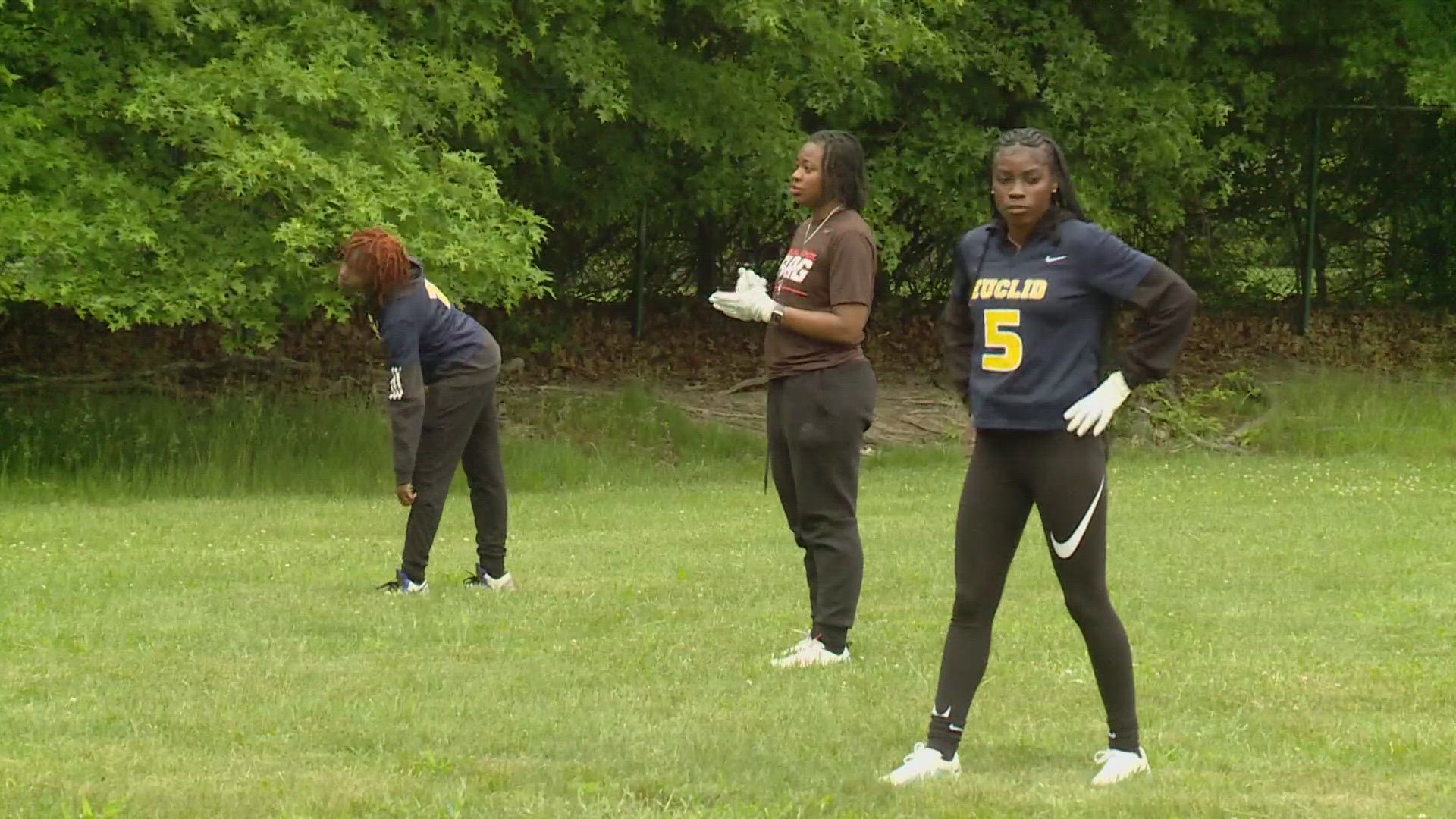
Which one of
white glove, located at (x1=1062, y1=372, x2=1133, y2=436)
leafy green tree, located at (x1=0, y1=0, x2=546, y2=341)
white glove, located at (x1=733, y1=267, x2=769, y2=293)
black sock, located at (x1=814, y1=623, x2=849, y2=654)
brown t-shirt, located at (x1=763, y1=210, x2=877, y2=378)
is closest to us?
white glove, located at (x1=1062, y1=372, x2=1133, y2=436)

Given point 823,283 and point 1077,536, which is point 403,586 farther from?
point 1077,536

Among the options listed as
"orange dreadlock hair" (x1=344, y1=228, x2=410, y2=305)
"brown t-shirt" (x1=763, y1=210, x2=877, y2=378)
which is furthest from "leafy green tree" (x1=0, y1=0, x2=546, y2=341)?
"brown t-shirt" (x1=763, y1=210, x2=877, y2=378)

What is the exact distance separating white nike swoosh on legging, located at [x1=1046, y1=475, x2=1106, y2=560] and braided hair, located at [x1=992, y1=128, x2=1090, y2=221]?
81 centimetres

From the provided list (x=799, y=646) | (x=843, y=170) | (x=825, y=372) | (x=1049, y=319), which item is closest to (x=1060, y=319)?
(x=1049, y=319)

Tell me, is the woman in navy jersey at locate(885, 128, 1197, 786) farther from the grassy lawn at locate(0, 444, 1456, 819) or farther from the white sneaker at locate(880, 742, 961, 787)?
the grassy lawn at locate(0, 444, 1456, 819)

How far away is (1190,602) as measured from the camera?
10.2 metres

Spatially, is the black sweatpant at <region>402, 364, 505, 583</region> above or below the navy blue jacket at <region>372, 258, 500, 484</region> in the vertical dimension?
below

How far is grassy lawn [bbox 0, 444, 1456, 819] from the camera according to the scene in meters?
5.86

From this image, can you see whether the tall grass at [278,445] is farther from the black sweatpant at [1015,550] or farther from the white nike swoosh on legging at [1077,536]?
the white nike swoosh on legging at [1077,536]

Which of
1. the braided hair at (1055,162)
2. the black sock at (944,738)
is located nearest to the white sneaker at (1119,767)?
the black sock at (944,738)

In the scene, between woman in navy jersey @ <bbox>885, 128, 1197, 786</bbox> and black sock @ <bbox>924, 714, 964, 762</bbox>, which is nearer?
woman in navy jersey @ <bbox>885, 128, 1197, 786</bbox>

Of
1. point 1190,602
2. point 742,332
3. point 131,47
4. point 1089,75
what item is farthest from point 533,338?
point 1190,602

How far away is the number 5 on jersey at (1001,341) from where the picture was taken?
230 inches

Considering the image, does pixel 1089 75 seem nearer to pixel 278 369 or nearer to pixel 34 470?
pixel 278 369
